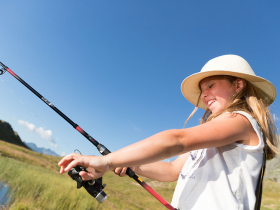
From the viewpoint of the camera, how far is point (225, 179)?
116cm

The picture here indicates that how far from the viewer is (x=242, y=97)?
1534mm

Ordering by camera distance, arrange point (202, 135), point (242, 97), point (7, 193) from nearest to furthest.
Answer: point (202, 135) → point (242, 97) → point (7, 193)

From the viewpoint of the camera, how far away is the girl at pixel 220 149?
0.91 m

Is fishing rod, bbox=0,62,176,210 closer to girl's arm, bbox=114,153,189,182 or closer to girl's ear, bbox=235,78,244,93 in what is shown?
girl's arm, bbox=114,153,189,182

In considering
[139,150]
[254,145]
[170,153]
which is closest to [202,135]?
[170,153]

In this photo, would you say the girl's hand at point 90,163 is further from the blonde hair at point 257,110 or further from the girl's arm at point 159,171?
the blonde hair at point 257,110

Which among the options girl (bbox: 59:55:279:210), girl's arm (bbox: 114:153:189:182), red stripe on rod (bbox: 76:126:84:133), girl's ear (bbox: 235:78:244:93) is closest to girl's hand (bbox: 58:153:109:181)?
girl (bbox: 59:55:279:210)

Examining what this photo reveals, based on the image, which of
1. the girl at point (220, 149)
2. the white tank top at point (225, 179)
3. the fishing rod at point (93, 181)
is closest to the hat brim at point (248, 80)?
Answer: the girl at point (220, 149)

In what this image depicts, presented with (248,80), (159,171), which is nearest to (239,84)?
(248,80)

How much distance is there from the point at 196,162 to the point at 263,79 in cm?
93

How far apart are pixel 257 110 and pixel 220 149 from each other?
16.5 inches

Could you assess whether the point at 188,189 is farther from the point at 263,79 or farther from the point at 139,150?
the point at 263,79

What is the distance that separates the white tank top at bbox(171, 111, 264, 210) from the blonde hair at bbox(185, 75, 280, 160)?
0.14 metres

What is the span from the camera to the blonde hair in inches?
51.7
